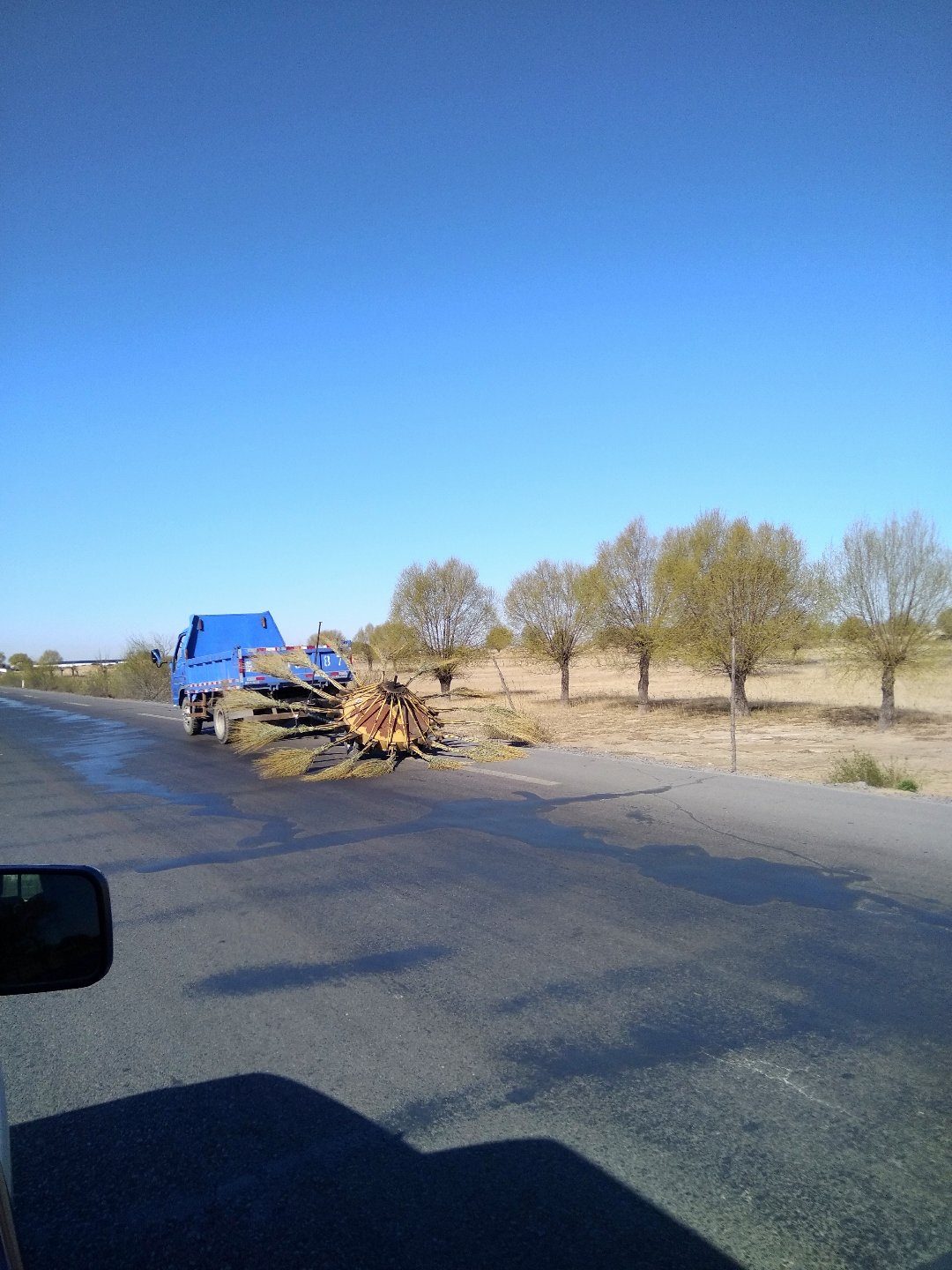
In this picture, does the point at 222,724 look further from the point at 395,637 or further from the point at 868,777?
the point at 395,637

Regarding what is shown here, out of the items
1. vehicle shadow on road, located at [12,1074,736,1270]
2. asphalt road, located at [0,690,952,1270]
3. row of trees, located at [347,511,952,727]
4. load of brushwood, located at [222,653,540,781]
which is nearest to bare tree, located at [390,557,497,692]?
row of trees, located at [347,511,952,727]

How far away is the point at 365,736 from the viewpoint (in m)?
15.6

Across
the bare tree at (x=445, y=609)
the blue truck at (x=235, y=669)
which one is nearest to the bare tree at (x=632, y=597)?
the bare tree at (x=445, y=609)

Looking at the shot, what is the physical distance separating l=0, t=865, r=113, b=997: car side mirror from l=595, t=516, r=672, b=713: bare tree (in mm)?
30821

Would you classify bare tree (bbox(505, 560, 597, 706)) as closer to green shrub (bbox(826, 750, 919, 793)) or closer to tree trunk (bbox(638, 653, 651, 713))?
tree trunk (bbox(638, 653, 651, 713))

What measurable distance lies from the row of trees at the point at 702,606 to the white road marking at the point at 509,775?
255 cm

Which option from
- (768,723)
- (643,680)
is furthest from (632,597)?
(768,723)

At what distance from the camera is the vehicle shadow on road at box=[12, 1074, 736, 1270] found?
9.50 ft

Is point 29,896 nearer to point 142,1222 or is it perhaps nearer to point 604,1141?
point 142,1222

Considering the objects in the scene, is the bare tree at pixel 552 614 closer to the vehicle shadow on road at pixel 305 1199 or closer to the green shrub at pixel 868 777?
the green shrub at pixel 868 777

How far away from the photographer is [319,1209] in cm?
314

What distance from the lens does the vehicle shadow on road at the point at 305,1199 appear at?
2.89m

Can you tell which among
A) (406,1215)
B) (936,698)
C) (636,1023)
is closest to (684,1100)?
(636,1023)

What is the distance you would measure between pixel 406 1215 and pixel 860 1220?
1.53m
